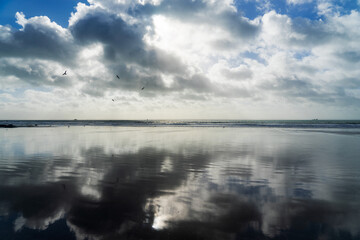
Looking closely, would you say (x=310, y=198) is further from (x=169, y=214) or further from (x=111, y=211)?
(x=111, y=211)

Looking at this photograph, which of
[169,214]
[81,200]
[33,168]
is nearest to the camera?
[169,214]

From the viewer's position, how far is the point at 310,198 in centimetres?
750

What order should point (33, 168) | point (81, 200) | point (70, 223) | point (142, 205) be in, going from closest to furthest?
point (70, 223) → point (142, 205) → point (81, 200) → point (33, 168)

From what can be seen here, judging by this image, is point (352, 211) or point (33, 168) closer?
point (352, 211)

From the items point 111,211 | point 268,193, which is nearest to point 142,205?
point 111,211

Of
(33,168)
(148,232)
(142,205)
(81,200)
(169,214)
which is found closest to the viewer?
(148,232)

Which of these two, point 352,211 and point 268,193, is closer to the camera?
point 352,211

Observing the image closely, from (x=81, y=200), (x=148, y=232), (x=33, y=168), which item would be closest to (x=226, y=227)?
(x=148, y=232)

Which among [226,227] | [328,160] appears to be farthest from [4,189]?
[328,160]

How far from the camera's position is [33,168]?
11.7 metres

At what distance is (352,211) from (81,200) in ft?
28.9

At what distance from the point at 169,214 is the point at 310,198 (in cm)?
516

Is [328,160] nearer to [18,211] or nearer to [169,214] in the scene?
[169,214]

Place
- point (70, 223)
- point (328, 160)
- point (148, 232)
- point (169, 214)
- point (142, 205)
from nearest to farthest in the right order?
point (148, 232), point (70, 223), point (169, 214), point (142, 205), point (328, 160)
